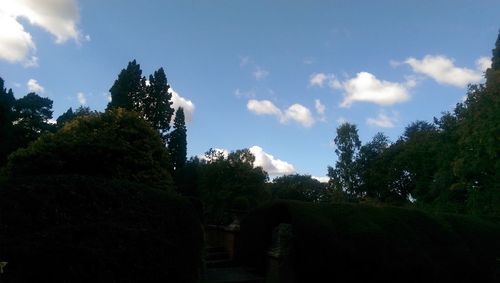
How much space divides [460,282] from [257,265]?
5050mm

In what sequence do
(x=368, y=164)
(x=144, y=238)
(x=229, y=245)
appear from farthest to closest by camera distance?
(x=368, y=164) → (x=229, y=245) → (x=144, y=238)

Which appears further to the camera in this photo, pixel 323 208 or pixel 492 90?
pixel 492 90

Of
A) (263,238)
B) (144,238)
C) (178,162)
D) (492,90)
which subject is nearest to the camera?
(144,238)

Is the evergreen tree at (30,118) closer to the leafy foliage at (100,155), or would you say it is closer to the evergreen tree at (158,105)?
the evergreen tree at (158,105)

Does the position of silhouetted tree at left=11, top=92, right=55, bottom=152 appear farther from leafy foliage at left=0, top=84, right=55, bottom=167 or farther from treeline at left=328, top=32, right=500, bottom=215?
treeline at left=328, top=32, right=500, bottom=215

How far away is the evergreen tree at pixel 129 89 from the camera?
105 ft

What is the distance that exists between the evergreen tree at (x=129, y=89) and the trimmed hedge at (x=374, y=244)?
22864mm

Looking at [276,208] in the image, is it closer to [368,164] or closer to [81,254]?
[81,254]

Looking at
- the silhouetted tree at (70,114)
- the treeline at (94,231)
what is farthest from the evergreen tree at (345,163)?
the treeline at (94,231)

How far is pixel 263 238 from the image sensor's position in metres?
10.8

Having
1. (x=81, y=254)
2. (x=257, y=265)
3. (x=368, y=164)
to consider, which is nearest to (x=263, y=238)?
(x=257, y=265)

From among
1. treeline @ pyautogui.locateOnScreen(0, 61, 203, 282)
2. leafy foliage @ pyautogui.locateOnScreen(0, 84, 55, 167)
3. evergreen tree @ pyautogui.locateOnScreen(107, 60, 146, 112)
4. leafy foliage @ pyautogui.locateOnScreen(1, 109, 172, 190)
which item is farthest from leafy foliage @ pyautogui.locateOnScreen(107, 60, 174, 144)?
treeline @ pyautogui.locateOnScreen(0, 61, 203, 282)

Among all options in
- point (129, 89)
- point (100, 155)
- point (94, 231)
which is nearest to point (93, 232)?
point (94, 231)

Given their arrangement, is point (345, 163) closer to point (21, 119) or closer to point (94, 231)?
point (21, 119)
